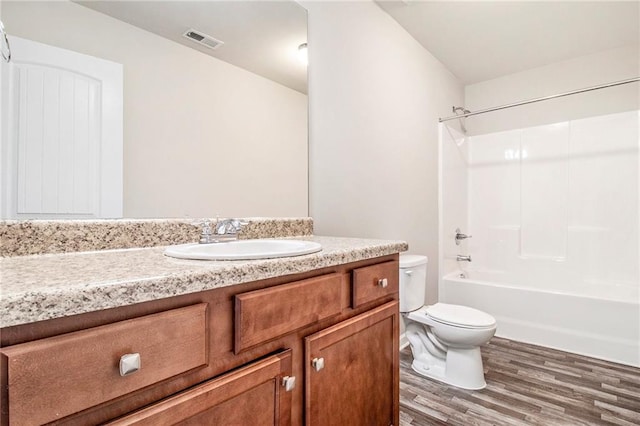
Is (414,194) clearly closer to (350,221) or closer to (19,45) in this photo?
(350,221)

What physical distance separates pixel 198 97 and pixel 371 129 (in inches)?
46.0

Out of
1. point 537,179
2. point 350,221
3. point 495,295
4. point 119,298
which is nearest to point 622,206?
point 537,179

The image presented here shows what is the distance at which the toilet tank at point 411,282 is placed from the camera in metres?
2.06

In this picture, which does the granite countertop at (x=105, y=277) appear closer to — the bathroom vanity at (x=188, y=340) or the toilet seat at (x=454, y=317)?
the bathroom vanity at (x=188, y=340)

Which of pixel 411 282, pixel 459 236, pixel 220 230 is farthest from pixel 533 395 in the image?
pixel 220 230

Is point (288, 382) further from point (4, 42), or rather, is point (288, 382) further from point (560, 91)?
point (560, 91)

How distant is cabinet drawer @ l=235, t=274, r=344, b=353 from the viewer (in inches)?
29.1

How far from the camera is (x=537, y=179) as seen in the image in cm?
305

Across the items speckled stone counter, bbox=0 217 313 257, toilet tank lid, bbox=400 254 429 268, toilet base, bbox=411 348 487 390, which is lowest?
toilet base, bbox=411 348 487 390

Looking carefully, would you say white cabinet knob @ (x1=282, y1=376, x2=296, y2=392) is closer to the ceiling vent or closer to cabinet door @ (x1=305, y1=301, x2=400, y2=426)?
cabinet door @ (x1=305, y1=301, x2=400, y2=426)

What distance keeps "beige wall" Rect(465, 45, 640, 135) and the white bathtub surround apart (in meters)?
0.09

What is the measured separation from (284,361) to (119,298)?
45 cm

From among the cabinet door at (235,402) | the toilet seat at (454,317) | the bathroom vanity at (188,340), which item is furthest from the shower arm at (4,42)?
the toilet seat at (454,317)

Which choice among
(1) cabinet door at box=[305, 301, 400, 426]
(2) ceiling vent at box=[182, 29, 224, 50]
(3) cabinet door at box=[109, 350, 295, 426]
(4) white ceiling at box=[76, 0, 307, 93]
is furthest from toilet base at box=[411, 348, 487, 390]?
(2) ceiling vent at box=[182, 29, 224, 50]
